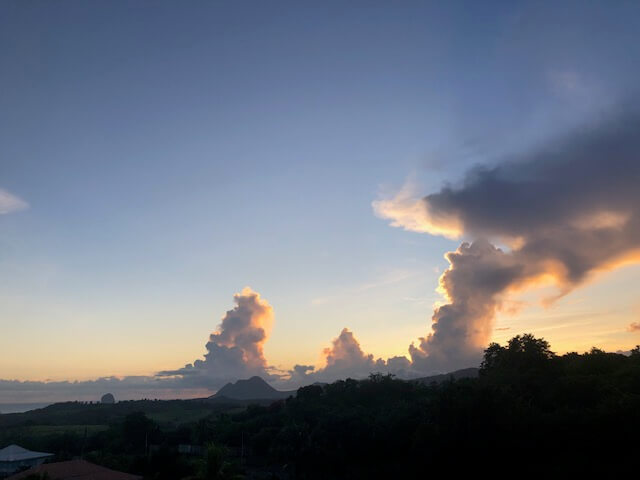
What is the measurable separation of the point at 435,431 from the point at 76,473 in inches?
1312

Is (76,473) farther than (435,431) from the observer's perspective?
Yes

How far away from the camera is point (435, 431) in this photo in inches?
1794

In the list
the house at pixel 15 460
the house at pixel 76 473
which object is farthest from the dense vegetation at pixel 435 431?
the house at pixel 15 460

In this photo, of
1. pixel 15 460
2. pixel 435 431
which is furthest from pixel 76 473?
pixel 435 431

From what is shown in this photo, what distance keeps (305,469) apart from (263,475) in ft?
16.2

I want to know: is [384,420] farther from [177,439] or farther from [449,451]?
[177,439]

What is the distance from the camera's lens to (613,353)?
7694 cm

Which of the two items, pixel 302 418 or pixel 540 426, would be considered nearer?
pixel 540 426

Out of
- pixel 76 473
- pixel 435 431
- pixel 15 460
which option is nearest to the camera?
pixel 435 431

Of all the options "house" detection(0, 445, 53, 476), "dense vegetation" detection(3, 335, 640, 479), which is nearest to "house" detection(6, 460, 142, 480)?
"dense vegetation" detection(3, 335, 640, 479)

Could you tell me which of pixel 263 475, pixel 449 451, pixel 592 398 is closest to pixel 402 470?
pixel 449 451

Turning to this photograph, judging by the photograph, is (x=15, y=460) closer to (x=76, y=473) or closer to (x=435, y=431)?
(x=76, y=473)

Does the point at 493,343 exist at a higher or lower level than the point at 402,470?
higher

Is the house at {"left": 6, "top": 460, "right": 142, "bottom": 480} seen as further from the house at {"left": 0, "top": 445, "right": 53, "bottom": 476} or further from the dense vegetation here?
the house at {"left": 0, "top": 445, "right": 53, "bottom": 476}
